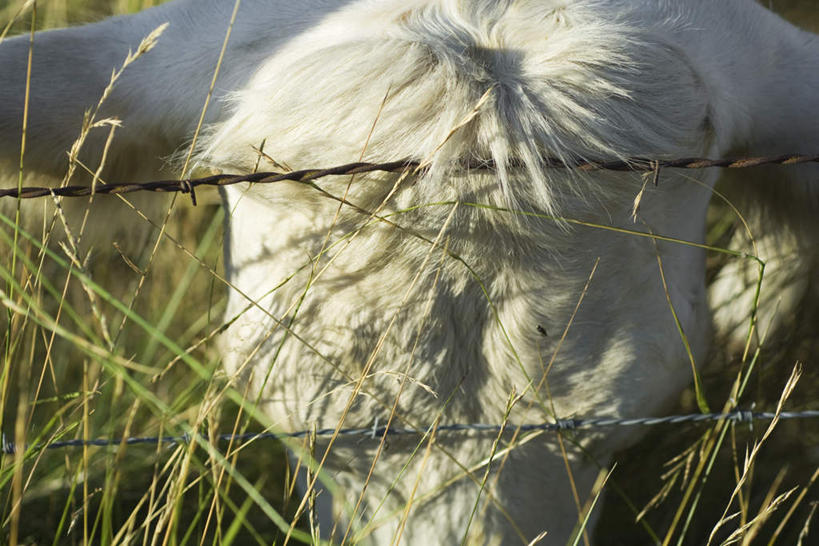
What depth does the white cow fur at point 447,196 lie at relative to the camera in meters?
1.14

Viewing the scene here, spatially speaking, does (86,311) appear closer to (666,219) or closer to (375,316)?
(375,316)

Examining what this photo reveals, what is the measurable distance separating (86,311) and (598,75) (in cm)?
253

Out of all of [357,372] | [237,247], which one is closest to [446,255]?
[357,372]

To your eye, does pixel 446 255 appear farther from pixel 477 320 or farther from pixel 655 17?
pixel 655 17

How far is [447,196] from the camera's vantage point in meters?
1.16

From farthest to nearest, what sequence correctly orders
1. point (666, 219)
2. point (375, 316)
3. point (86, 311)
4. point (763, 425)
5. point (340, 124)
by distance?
point (86, 311), point (763, 425), point (666, 219), point (375, 316), point (340, 124)

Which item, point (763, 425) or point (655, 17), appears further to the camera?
point (763, 425)

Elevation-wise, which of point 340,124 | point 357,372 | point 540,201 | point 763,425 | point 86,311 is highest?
point 340,124

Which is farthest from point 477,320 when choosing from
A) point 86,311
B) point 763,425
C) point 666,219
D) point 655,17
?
point 86,311

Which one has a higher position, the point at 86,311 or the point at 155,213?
the point at 155,213

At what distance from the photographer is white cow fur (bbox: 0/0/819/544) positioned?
114 cm

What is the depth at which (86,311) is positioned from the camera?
3.18 metres

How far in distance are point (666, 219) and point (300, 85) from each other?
64cm

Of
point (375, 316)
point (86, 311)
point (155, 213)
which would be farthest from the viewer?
point (86, 311)
